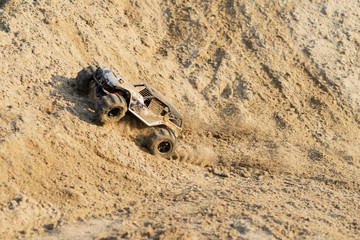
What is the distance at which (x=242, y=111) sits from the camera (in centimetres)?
1343

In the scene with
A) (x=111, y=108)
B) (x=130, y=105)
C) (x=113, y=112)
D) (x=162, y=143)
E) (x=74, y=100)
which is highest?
(x=130, y=105)

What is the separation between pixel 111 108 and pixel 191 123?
3.82 metres

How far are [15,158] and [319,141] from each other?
968 cm

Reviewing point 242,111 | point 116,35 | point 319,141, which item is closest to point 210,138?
point 242,111

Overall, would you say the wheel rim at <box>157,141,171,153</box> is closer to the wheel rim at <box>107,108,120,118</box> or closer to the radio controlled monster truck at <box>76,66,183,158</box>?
→ the radio controlled monster truck at <box>76,66,183,158</box>

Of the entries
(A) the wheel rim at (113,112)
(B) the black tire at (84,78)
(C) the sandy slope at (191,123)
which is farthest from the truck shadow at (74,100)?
(A) the wheel rim at (113,112)

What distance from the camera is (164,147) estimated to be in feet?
34.9

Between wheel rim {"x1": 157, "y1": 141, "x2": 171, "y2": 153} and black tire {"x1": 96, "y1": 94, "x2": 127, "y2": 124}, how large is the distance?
137 cm

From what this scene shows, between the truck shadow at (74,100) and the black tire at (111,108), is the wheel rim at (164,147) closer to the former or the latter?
the black tire at (111,108)

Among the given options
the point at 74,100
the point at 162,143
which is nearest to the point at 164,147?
the point at 162,143

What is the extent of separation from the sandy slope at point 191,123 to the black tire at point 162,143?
0.30m

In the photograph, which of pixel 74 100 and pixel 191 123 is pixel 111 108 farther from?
pixel 191 123

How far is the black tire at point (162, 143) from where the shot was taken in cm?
1023

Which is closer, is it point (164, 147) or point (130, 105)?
point (130, 105)
